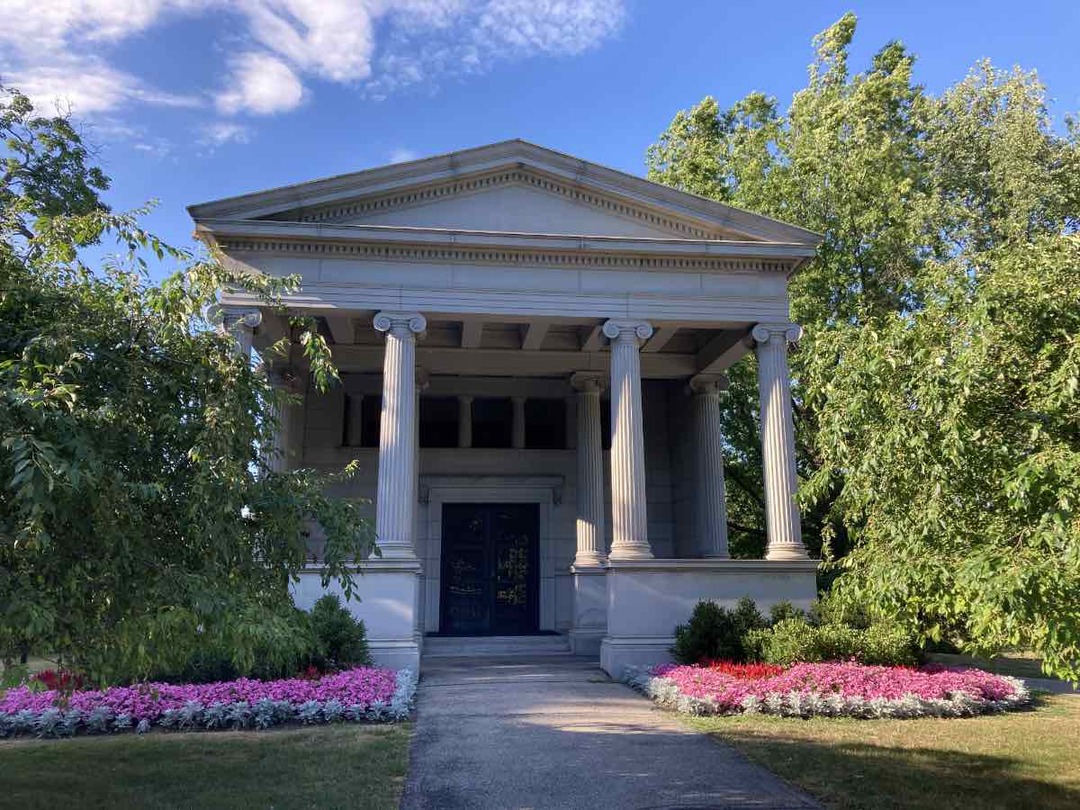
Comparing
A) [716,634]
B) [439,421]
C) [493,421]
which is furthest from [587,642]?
[439,421]

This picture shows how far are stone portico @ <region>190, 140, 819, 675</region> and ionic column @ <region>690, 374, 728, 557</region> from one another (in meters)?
0.05

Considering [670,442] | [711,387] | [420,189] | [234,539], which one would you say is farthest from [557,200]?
[234,539]

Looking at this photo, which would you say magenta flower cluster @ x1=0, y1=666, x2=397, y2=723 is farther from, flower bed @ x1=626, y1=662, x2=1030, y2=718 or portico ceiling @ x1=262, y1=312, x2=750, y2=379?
portico ceiling @ x1=262, y1=312, x2=750, y2=379

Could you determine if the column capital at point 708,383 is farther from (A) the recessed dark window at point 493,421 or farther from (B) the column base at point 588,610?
(B) the column base at point 588,610

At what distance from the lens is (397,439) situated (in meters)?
14.8

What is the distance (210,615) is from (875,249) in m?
21.3

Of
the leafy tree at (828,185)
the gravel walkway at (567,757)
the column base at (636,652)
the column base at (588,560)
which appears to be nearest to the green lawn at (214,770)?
the gravel walkway at (567,757)

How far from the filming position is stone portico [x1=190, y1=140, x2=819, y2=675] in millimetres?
14922

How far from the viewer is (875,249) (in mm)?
21984

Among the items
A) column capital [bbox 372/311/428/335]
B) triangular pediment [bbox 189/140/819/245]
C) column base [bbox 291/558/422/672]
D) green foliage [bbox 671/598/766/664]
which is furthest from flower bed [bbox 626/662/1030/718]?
triangular pediment [bbox 189/140/819/245]

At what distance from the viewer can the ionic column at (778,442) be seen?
15602mm

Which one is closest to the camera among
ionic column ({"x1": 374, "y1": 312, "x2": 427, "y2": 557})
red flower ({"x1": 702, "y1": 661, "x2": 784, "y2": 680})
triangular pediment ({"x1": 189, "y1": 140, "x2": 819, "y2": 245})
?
red flower ({"x1": 702, "y1": 661, "x2": 784, "y2": 680})

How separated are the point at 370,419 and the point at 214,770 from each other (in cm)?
1293

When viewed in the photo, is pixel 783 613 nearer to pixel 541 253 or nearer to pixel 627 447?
pixel 627 447
